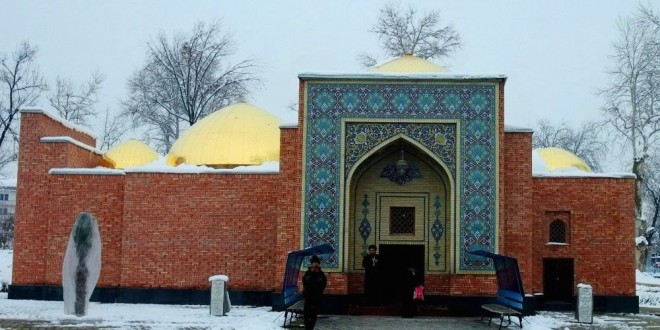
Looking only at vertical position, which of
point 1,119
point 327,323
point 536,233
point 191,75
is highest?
point 191,75

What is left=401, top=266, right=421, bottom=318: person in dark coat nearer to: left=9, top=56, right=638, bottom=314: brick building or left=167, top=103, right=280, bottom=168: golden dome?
left=9, top=56, right=638, bottom=314: brick building

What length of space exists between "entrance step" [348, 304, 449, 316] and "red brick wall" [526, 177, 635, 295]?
328 centimetres

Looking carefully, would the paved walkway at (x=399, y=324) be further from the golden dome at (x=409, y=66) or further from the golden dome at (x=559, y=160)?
the golden dome at (x=559, y=160)

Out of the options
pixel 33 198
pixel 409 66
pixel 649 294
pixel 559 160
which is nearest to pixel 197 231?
pixel 33 198

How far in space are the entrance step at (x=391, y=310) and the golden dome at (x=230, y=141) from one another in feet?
17.5

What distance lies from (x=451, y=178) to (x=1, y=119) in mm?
25579

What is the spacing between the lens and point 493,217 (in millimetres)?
17422

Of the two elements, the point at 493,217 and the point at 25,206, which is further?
the point at 25,206

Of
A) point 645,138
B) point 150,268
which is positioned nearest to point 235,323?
point 150,268

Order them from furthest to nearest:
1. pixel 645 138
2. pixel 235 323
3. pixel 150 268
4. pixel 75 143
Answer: pixel 645 138 < pixel 75 143 < pixel 150 268 < pixel 235 323

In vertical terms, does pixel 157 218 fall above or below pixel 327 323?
above

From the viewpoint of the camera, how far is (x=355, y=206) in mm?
18453

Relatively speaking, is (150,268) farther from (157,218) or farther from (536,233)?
(536,233)

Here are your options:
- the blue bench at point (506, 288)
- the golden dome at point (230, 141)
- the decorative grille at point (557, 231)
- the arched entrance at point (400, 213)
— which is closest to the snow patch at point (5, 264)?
the golden dome at point (230, 141)
